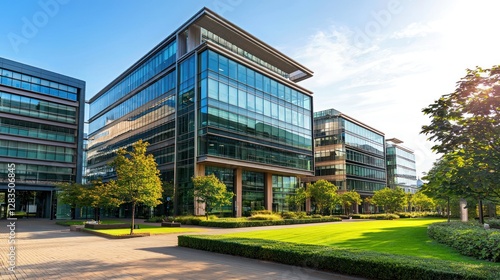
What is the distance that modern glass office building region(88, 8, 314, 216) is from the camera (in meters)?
46.4

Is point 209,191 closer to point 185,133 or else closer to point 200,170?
point 200,170

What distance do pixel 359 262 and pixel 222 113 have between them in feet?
123

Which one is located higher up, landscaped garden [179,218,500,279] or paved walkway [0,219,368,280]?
landscaped garden [179,218,500,279]

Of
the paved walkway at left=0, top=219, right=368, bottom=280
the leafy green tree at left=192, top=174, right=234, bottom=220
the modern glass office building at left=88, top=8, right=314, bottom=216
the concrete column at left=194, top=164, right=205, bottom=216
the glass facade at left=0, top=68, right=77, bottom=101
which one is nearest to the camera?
the paved walkway at left=0, top=219, right=368, bottom=280

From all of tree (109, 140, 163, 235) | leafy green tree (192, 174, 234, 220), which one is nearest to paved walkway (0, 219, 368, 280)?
tree (109, 140, 163, 235)

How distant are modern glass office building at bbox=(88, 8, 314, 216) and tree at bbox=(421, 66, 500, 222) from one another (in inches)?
1422

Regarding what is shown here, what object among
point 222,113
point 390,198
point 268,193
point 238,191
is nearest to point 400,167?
point 390,198

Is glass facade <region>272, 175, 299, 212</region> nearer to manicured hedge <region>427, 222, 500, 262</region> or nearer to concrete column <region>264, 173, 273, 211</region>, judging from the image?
concrete column <region>264, 173, 273, 211</region>

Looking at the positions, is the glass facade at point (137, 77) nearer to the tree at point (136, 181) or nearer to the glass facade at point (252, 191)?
the glass facade at point (252, 191)

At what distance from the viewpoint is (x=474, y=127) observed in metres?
9.41

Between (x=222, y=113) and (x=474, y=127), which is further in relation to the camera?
(x=222, y=113)

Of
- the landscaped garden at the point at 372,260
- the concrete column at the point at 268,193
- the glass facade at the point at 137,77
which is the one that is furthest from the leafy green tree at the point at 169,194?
the landscaped garden at the point at 372,260

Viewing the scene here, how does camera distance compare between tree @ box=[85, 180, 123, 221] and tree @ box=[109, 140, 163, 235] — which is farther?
tree @ box=[85, 180, 123, 221]

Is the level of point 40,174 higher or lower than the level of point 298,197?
higher
